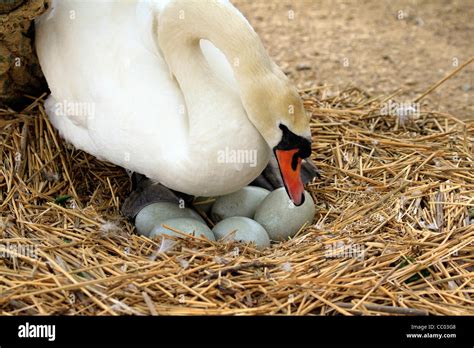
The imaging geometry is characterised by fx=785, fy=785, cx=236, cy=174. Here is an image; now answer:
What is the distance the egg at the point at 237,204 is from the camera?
12.6ft

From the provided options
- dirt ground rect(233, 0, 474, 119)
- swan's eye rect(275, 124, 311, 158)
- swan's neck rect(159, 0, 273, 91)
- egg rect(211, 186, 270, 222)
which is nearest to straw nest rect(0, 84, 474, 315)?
egg rect(211, 186, 270, 222)

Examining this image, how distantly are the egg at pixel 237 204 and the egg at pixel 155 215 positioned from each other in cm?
16

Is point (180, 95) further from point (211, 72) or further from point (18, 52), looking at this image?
point (18, 52)

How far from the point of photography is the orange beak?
3344 millimetres

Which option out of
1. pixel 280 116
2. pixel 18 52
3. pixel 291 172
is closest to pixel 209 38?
pixel 280 116

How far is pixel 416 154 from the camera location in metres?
4.25

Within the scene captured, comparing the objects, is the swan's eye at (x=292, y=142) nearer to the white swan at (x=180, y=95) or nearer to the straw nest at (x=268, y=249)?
the white swan at (x=180, y=95)

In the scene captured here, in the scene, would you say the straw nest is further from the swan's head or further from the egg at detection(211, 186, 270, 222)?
the swan's head

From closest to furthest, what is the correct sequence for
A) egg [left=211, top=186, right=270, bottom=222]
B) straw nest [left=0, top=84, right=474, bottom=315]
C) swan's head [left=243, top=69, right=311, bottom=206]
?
straw nest [left=0, top=84, right=474, bottom=315]
swan's head [left=243, top=69, right=311, bottom=206]
egg [left=211, top=186, right=270, bottom=222]

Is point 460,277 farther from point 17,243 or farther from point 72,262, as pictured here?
point 17,243

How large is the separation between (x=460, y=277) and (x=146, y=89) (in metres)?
1.56

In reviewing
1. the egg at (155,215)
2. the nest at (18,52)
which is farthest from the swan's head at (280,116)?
the nest at (18,52)

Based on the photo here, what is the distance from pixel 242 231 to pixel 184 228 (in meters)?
0.26

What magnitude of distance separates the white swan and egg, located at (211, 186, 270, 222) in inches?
14.9
